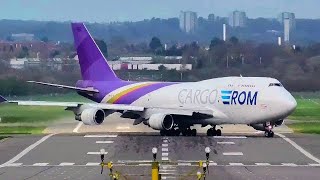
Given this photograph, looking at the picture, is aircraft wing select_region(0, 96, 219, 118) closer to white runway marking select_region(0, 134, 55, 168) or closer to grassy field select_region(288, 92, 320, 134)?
white runway marking select_region(0, 134, 55, 168)

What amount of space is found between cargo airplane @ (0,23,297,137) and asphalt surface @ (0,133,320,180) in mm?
1153

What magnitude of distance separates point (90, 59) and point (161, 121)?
459 inches

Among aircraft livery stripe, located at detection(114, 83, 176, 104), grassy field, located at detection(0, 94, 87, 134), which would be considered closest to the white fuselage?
aircraft livery stripe, located at detection(114, 83, 176, 104)

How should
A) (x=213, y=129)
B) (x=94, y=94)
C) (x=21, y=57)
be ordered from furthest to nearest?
(x=21, y=57), (x=94, y=94), (x=213, y=129)

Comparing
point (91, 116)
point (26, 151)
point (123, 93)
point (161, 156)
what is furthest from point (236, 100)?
point (26, 151)

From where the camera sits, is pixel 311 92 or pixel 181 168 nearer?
pixel 181 168

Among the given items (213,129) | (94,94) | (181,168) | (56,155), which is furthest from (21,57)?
(181,168)

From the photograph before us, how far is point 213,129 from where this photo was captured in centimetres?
6228

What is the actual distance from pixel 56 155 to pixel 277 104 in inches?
630

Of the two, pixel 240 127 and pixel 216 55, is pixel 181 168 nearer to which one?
pixel 240 127

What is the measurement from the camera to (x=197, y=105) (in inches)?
2466

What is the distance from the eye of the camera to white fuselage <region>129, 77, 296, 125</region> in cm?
5969

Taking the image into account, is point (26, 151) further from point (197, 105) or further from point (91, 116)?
point (197, 105)

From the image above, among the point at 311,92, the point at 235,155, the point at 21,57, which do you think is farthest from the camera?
the point at 21,57
